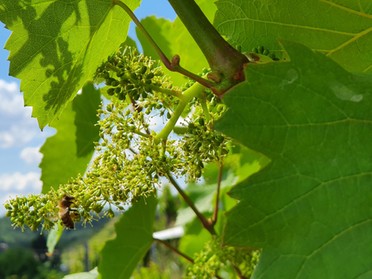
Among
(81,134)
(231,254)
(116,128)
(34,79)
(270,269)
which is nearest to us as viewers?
(270,269)

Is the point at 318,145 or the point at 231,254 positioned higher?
the point at 318,145

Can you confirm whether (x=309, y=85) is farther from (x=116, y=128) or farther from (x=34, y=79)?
(x=34, y=79)

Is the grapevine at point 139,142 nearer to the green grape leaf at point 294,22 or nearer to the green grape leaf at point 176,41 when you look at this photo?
the green grape leaf at point 294,22

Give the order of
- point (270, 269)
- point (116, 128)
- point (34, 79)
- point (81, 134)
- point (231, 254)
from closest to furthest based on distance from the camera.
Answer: point (270, 269)
point (116, 128)
point (34, 79)
point (231, 254)
point (81, 134)

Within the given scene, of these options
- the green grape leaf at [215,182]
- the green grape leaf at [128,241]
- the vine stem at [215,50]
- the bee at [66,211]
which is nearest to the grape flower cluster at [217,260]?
the green grape leaf at [128,241]

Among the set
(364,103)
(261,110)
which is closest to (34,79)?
(261,110)

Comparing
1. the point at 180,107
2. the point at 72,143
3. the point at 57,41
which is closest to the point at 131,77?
the point at 180,107
